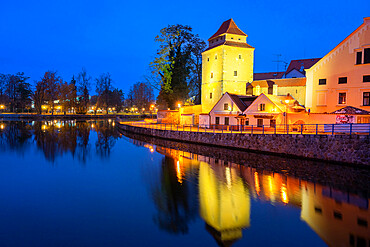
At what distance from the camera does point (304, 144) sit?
63.3ft

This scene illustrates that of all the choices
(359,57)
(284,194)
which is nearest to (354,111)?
(359,57)

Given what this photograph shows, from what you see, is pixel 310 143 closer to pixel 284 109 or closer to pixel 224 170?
pixel 224 170

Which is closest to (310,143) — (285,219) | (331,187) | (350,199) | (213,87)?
(331,187)

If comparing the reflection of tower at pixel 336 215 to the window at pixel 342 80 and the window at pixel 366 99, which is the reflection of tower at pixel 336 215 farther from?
the window at pixel 342 80

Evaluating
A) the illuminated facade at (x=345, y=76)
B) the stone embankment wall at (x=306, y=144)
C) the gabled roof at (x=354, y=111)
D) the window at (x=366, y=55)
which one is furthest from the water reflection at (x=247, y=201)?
the window at (x=366, y=55)

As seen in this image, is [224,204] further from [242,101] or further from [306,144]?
[242,101]

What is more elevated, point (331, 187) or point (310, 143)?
point (310, 143)

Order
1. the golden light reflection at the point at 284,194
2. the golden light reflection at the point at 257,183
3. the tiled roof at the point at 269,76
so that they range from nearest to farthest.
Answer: the golden light reflection at the point at 284,194, the golden light reflection at the point at 257,183, the tiled roof at the point at 269,76

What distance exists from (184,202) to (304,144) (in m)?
11.5

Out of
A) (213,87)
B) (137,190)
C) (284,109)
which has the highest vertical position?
(213,87)

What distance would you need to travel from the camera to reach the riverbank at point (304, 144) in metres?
16.8

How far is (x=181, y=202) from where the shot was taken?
1205cm

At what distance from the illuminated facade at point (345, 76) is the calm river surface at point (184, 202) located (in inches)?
401

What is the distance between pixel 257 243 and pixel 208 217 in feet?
7.96
